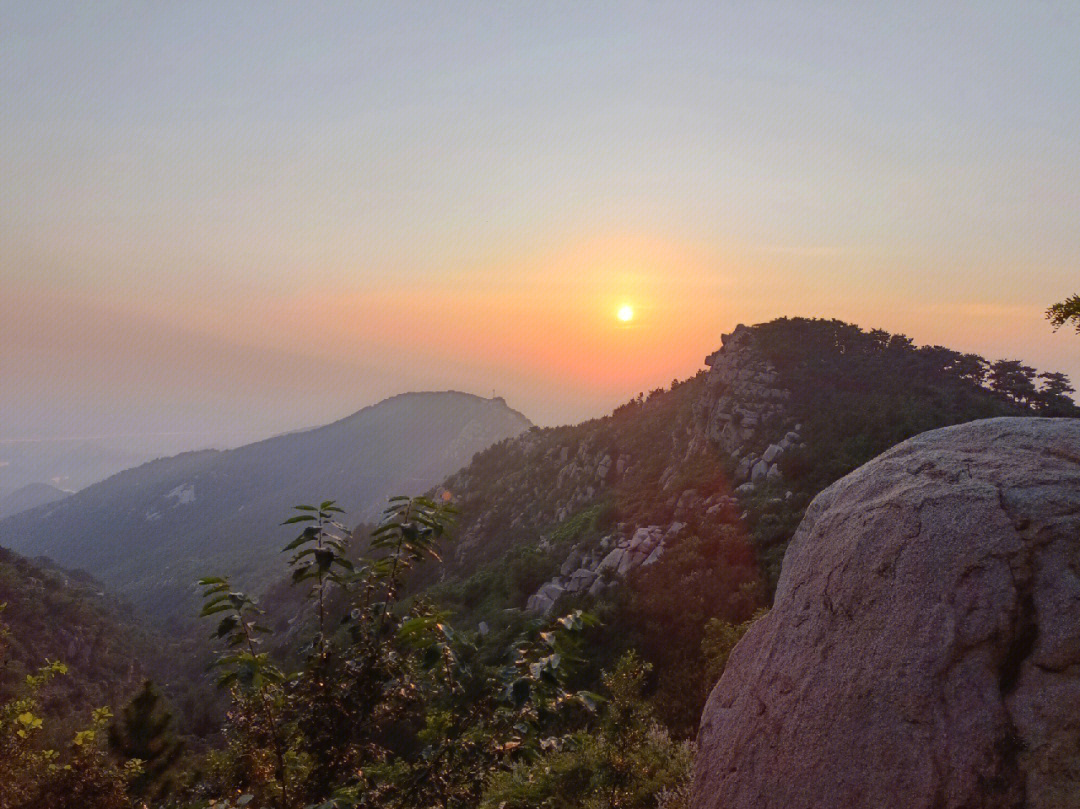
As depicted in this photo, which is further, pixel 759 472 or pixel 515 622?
pixel 759 472

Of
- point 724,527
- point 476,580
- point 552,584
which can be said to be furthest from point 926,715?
point 476,580

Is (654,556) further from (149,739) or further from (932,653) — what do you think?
(932,653)

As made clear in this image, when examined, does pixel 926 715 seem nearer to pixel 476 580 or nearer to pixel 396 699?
pixel 396 699

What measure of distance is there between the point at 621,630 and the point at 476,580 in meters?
16.9

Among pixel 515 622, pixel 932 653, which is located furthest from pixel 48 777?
pixel 515 622

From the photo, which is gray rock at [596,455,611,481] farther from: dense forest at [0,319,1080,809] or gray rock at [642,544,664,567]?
gray rock at [642,544,664,567]

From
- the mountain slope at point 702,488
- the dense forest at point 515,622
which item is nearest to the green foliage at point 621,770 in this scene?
the dense forest at point 515,622

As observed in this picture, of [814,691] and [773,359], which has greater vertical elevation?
[773,359]

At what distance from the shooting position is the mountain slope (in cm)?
2486

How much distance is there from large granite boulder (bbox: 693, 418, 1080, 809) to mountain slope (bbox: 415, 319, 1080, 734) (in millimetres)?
8772

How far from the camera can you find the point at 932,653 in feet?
17.0

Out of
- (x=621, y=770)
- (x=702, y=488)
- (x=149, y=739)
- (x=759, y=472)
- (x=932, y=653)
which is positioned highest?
(x=932, y=653)

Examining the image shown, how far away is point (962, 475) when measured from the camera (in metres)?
6.32

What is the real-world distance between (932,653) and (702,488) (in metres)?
29.8
